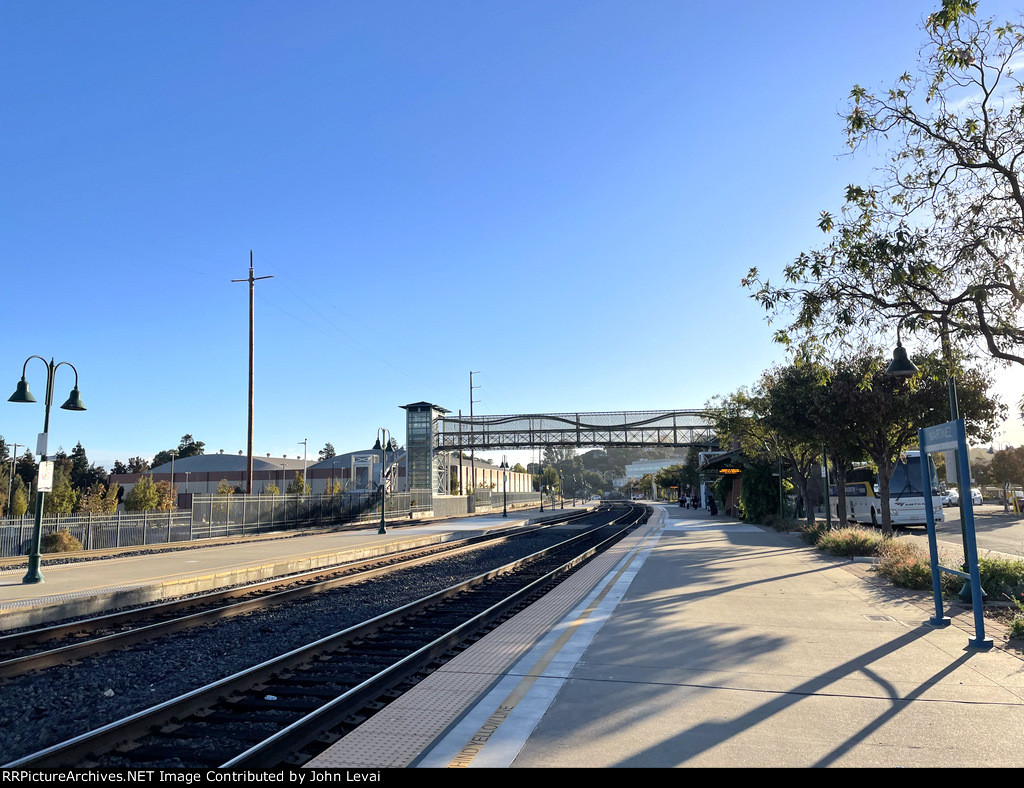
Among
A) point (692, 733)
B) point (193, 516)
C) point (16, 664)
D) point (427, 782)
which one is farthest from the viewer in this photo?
point (193, 516)

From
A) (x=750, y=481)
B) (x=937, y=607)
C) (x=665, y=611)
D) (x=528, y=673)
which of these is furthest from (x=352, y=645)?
(x=750, y=481)

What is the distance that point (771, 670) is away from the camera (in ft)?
21.1

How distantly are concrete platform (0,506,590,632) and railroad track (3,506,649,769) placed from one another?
585 centimetres

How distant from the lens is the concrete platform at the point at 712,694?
14.3ft

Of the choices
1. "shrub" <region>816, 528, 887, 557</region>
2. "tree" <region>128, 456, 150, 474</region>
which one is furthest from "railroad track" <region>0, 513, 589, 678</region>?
"tree" <region>128, 456, 150, 474</region>

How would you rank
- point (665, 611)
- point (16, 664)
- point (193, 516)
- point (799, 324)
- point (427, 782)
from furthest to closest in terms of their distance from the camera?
point (193, 516) → point (799, 324) → point (665, 611) → point (16, 664) → point (427, 782)

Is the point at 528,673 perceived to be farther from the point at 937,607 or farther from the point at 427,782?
the point at 937,607

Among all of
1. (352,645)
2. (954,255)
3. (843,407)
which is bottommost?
(352,645)

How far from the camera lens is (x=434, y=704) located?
18.3 feet

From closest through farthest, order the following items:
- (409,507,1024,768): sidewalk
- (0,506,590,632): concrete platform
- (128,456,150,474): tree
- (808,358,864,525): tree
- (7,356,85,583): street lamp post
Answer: (409,507,1024,768): sidewalk, (0,506,590,632): concrete platform, (7,356,85,583): street lamp post, (808,358,864,525): tree, (128,456,150,474): tree

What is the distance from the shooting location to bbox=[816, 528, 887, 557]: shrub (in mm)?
16406

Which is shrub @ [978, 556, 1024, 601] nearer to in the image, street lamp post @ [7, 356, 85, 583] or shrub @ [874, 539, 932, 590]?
shrub @ [874, 539, 932, 590]

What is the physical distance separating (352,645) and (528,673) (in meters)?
3.02

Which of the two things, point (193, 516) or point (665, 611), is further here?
point (193, 516)
